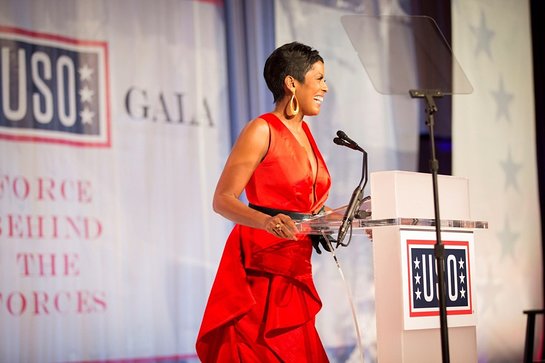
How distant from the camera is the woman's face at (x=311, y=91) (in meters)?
2.82

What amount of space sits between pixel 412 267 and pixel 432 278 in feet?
0.35

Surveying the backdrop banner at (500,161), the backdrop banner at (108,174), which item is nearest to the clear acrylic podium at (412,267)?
the backdrop banner at (108,174)

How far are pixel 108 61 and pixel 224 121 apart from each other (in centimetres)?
83

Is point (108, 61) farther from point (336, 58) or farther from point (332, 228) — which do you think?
point (332, 228)

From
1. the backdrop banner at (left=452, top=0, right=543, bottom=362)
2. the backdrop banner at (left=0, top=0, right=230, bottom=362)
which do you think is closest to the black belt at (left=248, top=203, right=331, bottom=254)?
the backdrop banner at (left=0, top=0, right=230, bottom=362)

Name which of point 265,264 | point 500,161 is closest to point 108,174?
point 265,264

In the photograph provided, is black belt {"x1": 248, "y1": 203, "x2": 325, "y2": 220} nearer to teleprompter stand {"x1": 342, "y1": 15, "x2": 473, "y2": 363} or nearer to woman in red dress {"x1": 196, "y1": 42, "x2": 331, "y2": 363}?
woman in red dress {"x1": 196, "y1": 42, "x2": 331, "y2": 363}

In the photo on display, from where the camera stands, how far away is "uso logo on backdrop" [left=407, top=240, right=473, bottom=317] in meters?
2.41

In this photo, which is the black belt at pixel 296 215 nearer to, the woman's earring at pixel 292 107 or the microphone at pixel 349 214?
the microphone at pixel 349 214

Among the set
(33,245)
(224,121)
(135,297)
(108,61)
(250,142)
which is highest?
(108,61)

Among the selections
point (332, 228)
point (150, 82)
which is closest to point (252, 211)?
point (332, 228)

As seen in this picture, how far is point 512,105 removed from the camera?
6734mm

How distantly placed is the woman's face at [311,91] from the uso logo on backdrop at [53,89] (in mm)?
2245

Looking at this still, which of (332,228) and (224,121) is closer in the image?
(332,228)
